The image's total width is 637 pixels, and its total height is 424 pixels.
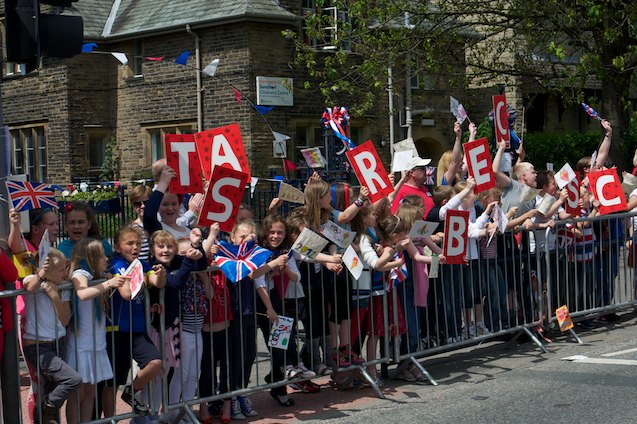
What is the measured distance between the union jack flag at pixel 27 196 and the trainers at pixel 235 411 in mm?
2127

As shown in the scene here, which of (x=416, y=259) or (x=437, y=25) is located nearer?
(x=416, y=259)

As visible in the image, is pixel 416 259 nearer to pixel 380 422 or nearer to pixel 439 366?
pixel 439 366

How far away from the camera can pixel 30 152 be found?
113 ft

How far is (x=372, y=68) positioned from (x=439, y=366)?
11.5 m

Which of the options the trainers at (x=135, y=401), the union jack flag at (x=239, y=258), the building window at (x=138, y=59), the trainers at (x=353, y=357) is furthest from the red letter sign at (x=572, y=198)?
the building window at (x=138, y=59)

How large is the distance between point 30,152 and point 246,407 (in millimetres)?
27845

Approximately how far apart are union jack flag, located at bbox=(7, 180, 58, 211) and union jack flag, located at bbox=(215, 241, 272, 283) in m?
1.58

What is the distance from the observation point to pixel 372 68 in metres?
20.7

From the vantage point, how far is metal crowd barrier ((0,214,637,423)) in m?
7.69

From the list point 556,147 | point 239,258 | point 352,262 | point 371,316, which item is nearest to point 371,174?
point 352,262

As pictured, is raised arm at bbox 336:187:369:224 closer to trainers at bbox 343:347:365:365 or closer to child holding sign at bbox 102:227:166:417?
trainers at bbox 343:347:365:365

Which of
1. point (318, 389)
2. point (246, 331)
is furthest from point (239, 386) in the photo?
point (318, 389)

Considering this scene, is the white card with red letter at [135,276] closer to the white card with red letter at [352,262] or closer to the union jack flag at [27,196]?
the union jack flag at [27,196]

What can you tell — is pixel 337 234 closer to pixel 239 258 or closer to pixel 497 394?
pixel 239 258
